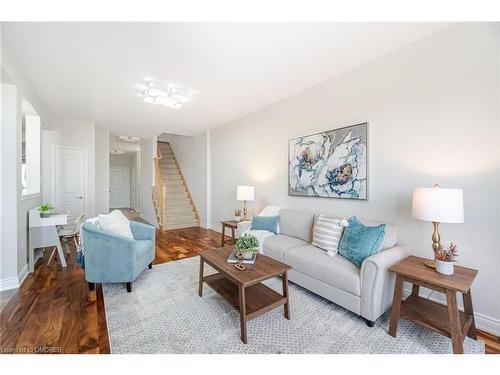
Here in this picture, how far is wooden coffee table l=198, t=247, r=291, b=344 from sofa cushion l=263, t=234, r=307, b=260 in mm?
467

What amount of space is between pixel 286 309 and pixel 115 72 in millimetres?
3154

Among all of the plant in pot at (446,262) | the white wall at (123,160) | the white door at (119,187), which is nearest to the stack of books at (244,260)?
the plant in pot at (446,262)

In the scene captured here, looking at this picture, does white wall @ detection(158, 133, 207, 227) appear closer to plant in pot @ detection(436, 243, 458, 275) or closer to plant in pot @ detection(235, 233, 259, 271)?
plant in pot @ detection(235, 233, 259, 271)

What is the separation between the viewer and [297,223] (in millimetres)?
2938

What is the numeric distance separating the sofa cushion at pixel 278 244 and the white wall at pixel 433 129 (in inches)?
23.9

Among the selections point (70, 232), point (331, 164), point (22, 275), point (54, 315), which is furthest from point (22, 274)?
point (331, 164)

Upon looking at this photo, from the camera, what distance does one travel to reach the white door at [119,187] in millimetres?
9570

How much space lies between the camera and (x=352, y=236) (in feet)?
7.02

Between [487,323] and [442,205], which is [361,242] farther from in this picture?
[487,323]

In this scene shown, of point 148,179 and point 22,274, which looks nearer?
point 22,274

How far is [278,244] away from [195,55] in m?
2.31

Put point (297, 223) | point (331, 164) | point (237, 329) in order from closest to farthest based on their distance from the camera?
point (237, 329) < point (331, 164) < point (297, 223)
